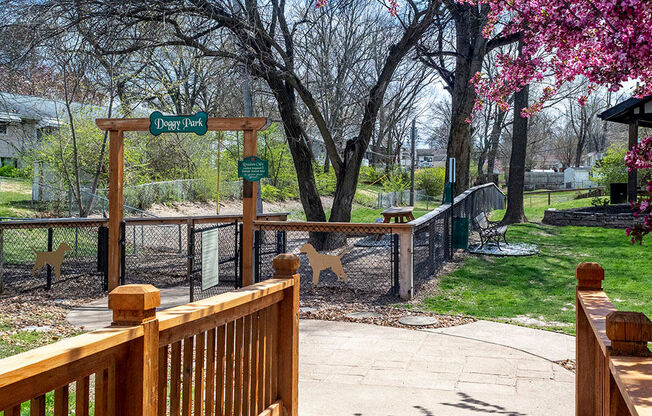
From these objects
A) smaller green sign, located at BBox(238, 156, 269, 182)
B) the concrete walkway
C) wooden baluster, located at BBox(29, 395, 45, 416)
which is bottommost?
the concrete walkway

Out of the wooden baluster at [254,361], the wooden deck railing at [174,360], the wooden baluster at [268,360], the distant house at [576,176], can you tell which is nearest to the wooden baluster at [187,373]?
the wooden deck railing at [174,360]

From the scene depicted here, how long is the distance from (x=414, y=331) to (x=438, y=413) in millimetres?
2908

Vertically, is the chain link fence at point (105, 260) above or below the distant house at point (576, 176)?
below

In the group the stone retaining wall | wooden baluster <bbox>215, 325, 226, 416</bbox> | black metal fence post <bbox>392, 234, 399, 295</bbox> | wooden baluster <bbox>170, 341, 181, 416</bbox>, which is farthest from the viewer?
the stone retaining wall

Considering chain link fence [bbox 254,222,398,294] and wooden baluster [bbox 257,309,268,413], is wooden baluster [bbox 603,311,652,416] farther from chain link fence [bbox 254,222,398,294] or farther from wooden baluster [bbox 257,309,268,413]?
chain link fence [bbox 254,222,398,294]

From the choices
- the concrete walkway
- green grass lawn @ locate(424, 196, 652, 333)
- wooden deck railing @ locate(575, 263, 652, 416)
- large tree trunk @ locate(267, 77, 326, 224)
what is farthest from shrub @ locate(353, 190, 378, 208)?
wooden deck railing @ locate(575, 263, 652, 416)

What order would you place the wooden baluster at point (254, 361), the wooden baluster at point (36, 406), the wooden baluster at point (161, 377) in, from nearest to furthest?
1. the wooden baluster at point (36, 406)
2. the wooden baluster at point (161, 377)
3. the wooden baluster at point (254, 361)

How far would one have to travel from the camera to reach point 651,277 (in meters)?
10.6

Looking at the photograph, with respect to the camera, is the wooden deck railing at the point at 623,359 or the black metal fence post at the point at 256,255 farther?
the black metal fence post at the point at 256,255

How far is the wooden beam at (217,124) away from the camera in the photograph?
29.9 feet

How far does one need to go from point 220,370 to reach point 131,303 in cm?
104

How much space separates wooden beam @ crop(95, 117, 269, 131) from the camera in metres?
9.10

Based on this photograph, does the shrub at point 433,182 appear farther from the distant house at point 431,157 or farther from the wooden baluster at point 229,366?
the distant house at point 431,157

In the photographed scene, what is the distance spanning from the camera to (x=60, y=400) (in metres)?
2.00
